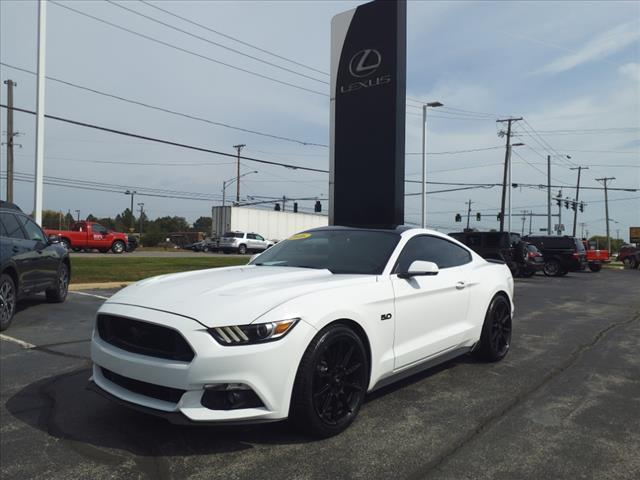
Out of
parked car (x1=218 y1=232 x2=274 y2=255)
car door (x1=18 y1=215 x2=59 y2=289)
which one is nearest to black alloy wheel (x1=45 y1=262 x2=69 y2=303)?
car door (x1=18 y1=215 x2=59 y2=289)

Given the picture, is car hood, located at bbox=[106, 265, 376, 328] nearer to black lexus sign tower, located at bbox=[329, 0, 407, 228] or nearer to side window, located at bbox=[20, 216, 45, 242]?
side window, located at bbox=[20, 216, 45, 242]

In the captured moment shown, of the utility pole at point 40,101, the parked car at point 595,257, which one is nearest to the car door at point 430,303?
the utility pole at point 40,101

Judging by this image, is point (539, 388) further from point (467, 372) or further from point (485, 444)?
point (485, 444)

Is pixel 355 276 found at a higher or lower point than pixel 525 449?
higher

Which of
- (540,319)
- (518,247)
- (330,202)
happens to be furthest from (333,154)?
(518,247)

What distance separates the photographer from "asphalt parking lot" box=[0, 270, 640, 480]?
294cm

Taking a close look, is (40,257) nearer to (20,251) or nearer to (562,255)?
(20,251)

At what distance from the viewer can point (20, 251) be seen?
7445mm

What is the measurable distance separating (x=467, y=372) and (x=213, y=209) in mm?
41860

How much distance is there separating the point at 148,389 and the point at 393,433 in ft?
5.30

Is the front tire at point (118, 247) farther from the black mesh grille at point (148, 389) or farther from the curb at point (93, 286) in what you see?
the black mesh grille at point (148, 389)

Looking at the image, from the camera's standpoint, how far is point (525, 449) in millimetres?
3225

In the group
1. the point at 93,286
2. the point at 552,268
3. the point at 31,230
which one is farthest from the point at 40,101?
the point at 552,268

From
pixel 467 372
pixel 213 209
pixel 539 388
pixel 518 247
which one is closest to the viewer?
pixel 539 388
